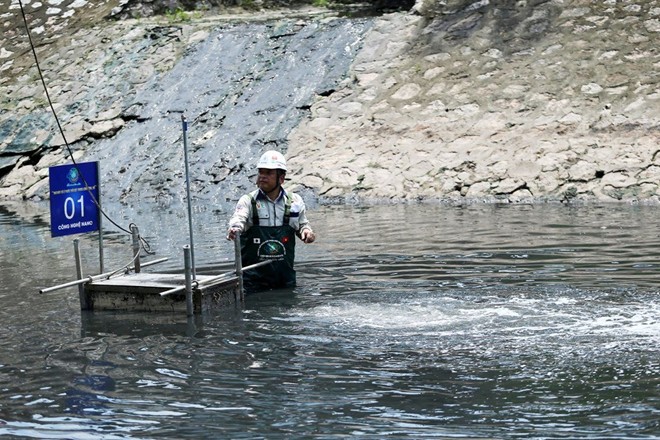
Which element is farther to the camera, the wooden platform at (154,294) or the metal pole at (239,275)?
the metal pole at (239,275)

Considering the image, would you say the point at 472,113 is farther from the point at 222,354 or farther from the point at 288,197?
the point at 222,354

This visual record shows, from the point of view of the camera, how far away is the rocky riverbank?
1827 cm

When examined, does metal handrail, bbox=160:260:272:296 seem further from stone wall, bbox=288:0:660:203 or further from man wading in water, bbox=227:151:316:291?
stone wall, bbox=288:0:660:203

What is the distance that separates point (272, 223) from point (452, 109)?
9.75 metres

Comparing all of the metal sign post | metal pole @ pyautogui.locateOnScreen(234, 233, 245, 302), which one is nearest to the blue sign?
the metal sign post

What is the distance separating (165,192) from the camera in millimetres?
20891

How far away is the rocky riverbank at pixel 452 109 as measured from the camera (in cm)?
1827

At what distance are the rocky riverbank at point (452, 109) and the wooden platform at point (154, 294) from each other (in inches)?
337

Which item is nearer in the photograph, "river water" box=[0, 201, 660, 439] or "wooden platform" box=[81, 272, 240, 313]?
"river water" box=[0, 201, 660, 439]

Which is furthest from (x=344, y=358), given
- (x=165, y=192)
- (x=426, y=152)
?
(x=165, y=192)

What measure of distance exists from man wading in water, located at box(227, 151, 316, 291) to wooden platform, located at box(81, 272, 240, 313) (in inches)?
24.0

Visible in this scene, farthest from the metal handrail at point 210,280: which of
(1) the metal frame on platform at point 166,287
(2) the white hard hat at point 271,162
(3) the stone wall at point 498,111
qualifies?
(3) the stone wall at point 498,111

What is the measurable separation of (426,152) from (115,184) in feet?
19.8

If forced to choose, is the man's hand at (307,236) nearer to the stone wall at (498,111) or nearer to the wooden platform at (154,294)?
the wooden platform at (154,294)
